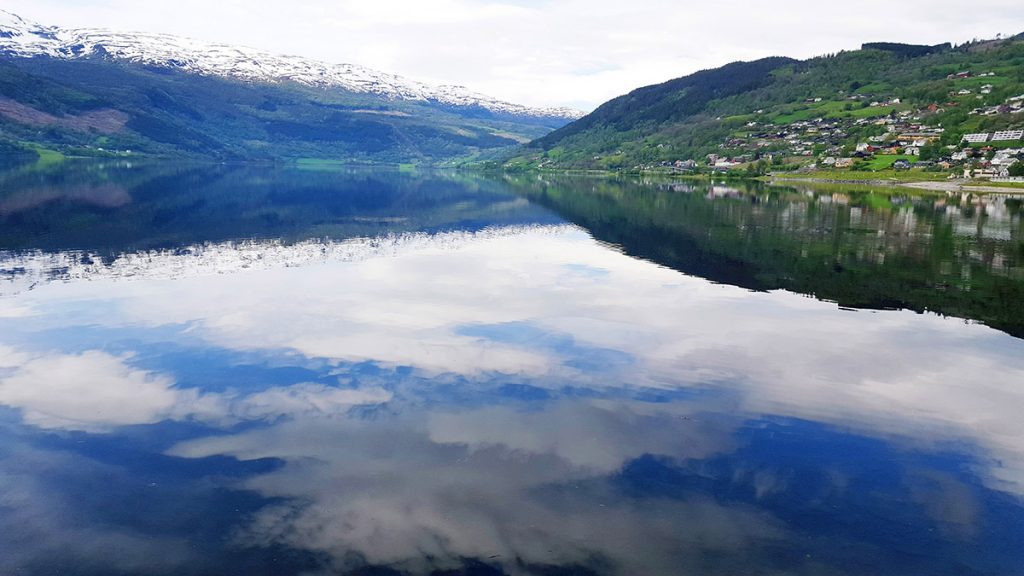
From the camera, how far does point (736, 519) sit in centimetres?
1302

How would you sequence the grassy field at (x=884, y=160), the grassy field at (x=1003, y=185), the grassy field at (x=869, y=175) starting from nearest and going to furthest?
the grassy field at (x=1003, y=185)
the grassy field at (x=869, y=175)
the grassy field at (x=884, y=160)

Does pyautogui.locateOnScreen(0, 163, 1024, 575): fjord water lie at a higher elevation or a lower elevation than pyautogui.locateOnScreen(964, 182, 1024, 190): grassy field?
higher

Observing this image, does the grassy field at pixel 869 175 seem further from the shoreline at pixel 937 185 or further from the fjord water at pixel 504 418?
the fjord water at pixel 504 418

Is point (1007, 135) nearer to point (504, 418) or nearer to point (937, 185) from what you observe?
point (937, 185)

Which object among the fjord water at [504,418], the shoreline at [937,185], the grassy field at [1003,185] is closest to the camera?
the fjord water at [504,418]

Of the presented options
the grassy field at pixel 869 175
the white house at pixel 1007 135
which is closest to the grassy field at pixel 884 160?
the grassy field at pixel 869 175

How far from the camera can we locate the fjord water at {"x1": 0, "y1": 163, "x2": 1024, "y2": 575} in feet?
39.8

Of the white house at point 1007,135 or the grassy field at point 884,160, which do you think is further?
the grassy field at point 884,160

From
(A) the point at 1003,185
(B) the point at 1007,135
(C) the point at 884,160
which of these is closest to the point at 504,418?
(A) the point at 1003,185

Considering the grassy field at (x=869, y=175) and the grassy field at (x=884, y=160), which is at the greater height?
the grassy field at (x=884, y=160)

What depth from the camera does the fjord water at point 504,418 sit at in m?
12.1

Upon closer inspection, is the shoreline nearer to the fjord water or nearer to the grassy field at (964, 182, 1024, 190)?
the grassy field at (964, 182, 1024, 190)

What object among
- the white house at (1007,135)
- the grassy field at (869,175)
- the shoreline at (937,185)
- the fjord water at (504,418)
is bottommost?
the shoreline at (937,185)

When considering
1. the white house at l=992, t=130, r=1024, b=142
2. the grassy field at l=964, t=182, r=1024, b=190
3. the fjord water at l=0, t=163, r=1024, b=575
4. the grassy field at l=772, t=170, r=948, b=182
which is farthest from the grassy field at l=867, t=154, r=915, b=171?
the fjord water at l=0, t=163, r=1024, b=575
